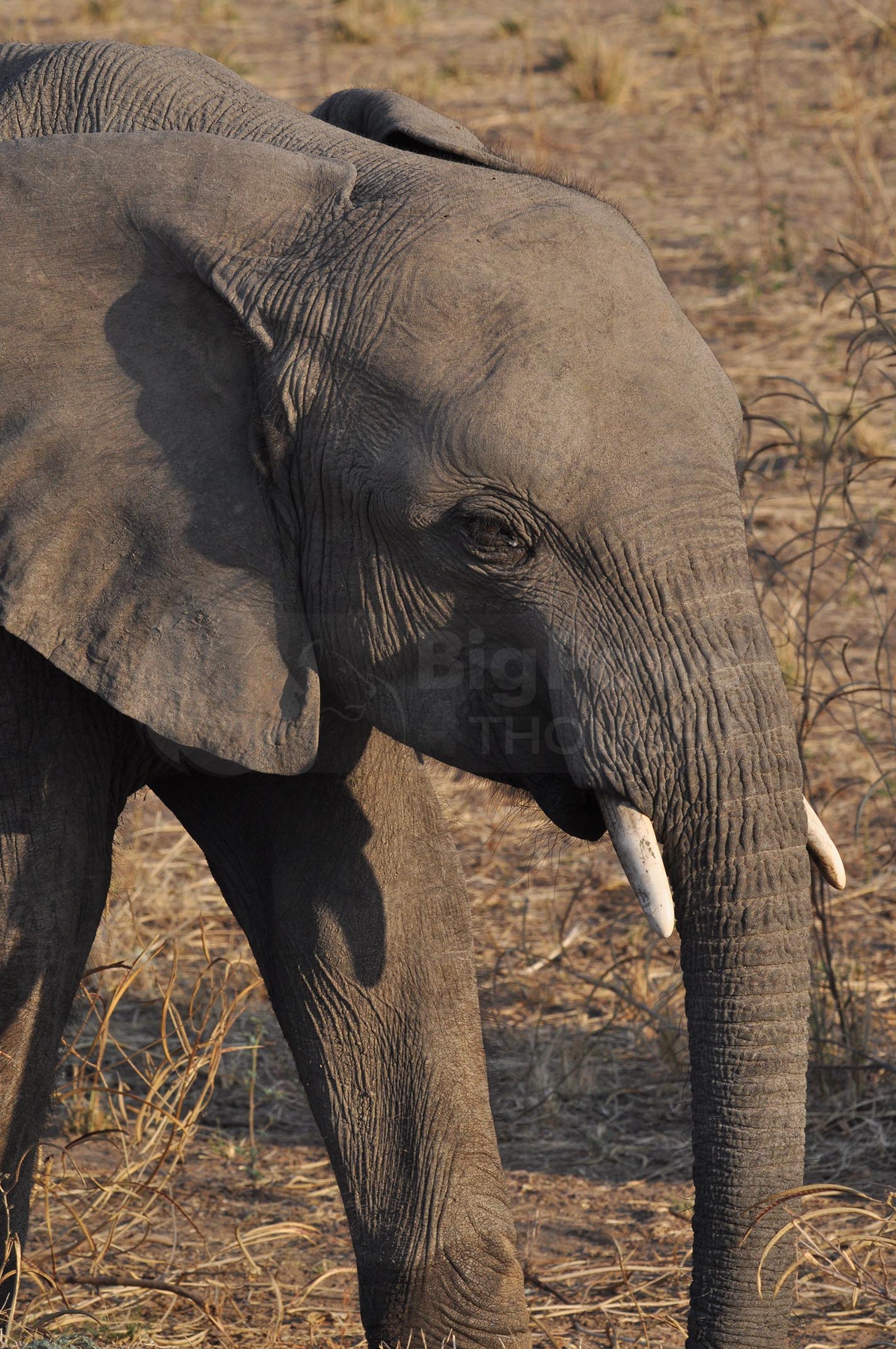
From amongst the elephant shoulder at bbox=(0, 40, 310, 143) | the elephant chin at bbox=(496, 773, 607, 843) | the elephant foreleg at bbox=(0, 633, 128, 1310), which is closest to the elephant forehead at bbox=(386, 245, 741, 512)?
the elephant chin at bbox=(496, 773, 607, 843)

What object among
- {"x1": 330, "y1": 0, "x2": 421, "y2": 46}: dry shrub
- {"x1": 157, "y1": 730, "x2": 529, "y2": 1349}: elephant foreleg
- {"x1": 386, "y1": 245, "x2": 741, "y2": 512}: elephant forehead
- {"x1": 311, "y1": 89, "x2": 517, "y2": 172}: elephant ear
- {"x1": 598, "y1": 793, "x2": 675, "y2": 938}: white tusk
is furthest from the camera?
{"x1": 330, "y1": 0, "x2": 421, "y2": 46}: dry shrub

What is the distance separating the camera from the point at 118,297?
286 centimetres

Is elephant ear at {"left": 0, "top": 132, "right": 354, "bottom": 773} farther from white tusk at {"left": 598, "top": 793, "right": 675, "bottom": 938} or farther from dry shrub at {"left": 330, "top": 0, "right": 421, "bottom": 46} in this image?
dry shrub at {"left": 330, "top": 0, "right": 421, "bottom": 46}

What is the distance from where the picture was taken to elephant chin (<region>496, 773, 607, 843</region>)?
2.79 metres

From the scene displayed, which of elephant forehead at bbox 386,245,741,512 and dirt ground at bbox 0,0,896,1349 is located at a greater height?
elephant forehead at bbox 386,245,741,512

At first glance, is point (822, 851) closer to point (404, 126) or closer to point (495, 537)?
point (495, 537)

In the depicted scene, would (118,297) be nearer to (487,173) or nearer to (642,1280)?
(487,173)

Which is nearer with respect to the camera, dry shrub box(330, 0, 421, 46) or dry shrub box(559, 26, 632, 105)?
dry shrub box(559, 26, 632, 105)

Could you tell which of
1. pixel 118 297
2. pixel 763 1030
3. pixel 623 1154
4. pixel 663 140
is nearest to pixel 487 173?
pixel 118 297

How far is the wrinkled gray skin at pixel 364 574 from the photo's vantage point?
8.50 ft

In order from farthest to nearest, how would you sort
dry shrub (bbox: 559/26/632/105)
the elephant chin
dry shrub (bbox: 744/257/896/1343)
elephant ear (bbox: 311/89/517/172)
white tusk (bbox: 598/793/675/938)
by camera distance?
1. dry shrub (bbox: 559/26/632/105)
2. dry shrub (bbox: 744/257/896/1343)
3. elephant ear (bbox: 311/89/517/172)
4. the elephant chin
5. white tusk (bbox: 598/793/675/938)

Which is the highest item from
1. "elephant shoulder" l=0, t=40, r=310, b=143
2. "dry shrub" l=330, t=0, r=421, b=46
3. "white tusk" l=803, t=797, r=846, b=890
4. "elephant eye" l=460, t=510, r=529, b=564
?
"dry shrub" l=330, t=0, r=421, b=46

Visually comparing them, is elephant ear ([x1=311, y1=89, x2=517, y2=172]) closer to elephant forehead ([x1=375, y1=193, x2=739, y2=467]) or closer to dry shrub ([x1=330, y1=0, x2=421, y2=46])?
elephant forehead ([x1=375, y1=193, x2=739, y2=467])

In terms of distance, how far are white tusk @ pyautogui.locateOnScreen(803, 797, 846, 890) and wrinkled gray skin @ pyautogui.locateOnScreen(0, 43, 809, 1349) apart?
7cm
